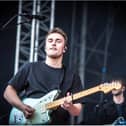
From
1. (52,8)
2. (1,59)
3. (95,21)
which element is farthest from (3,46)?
(95,21)

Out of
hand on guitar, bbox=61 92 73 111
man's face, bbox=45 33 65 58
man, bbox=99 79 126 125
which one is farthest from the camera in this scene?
man, bbox=99 79 126 125

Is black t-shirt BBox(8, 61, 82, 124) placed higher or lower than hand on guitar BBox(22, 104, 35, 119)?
higher

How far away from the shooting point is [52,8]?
9.61 ft

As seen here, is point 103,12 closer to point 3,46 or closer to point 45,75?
point 3,46

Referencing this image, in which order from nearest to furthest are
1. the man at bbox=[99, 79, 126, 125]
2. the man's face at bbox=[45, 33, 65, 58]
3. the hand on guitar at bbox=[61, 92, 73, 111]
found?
the hand on guitar at bbox=[61, 92, 73, 111]
the man's face at bbox=[45, 33, 65, 58]
the man at bbox=[99, 79, 126, 125]

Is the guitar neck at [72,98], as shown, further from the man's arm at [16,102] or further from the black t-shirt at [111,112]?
the black t-shirt at [111,112]

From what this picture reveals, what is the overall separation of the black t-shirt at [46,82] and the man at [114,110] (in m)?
0.34

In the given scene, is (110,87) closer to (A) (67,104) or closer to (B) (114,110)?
(A) (67,104)

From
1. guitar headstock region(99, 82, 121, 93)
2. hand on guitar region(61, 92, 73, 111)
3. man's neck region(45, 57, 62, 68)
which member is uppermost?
man's neck region(45, 57, 62, 68)

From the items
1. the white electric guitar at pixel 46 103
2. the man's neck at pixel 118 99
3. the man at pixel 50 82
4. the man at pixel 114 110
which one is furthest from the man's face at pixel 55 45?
the man's neck at pixel 118 99

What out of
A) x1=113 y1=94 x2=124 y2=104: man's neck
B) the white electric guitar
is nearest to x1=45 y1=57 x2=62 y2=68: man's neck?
the white electric guitar

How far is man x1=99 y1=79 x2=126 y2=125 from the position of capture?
1914 millimetres

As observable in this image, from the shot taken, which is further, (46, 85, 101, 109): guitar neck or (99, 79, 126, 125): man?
(99, 79, 126, 125): man

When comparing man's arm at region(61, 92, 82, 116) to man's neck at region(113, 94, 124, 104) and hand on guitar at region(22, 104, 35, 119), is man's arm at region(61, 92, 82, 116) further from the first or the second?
man's neck at region(113, 94, 124, 104)
